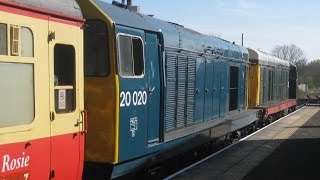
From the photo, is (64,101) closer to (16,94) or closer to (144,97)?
(16,94)

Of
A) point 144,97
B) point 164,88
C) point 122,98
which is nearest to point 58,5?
point 122,98

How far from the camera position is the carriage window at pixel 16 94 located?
4.80 m

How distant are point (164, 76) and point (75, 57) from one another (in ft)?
9.34

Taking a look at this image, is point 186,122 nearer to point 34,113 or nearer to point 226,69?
point 226,69

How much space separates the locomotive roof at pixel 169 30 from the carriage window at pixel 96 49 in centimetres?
24

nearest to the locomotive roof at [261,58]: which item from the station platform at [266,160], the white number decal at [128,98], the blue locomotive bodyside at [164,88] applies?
the station platform at [266,160]

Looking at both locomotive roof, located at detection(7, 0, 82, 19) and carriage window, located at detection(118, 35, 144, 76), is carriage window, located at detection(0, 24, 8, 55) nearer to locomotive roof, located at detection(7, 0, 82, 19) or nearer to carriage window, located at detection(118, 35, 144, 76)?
locomotive roof, located at detection(7, 0, 82, 19)

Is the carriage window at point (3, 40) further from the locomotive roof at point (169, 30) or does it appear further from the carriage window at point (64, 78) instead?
the locomotive roof at point (169, 30)

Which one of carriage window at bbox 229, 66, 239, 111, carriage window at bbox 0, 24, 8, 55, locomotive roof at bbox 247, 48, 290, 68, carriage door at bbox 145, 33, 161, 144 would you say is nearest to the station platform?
carriage window at bbox 229, 66, 239, 111

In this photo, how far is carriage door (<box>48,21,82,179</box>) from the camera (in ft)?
18.2

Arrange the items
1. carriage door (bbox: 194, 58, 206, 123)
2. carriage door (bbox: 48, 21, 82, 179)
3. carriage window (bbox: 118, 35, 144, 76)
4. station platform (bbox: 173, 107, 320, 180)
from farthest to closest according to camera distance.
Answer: carriage door (bbox: 194, 58, 206, 123), station platform (bbox: 173, 107, 320, 180), carriage window (bbox: 118, 35, 144, 76), carriage door (bbox: 48, 21, 82, 179)

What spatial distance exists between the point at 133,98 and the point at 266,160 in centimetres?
565

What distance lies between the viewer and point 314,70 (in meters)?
117

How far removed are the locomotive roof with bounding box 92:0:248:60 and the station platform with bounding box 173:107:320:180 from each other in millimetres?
2637
